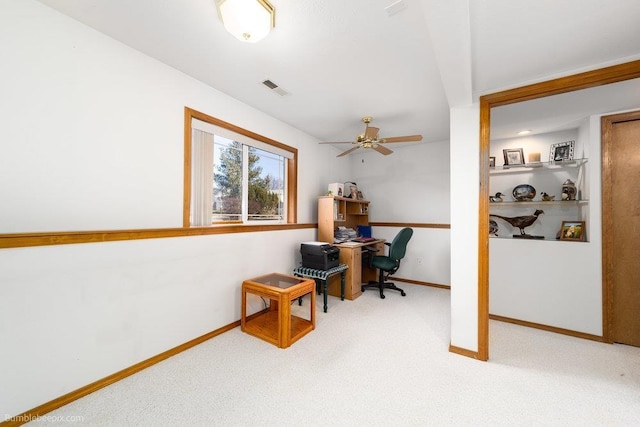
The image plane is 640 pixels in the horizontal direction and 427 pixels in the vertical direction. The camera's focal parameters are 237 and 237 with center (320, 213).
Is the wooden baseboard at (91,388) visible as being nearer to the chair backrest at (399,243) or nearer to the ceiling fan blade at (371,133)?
the chair backrest at (399,243)

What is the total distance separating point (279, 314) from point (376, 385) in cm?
96

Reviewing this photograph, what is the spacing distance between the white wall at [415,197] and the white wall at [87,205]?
3.32 metres

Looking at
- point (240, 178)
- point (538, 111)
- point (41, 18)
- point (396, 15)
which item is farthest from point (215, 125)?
point (538, 111)

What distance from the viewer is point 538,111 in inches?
98.1

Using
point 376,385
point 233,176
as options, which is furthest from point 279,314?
point 233,176

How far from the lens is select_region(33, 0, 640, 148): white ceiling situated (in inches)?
54.3

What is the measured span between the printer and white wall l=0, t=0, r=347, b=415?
1216 mm

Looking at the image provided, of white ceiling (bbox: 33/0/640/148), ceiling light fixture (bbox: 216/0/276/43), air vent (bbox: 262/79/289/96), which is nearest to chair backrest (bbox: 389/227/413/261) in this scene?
white ceiling (bbox: 33/0/640/148)

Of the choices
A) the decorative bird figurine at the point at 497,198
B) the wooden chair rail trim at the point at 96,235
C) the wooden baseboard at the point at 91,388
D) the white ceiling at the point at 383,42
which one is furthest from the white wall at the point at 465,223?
the wooden baseboard at the point at 91,388

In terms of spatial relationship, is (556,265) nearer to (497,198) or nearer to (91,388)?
(497,198)

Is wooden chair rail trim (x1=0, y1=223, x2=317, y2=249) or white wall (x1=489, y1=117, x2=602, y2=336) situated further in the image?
white wall (x1=489, y1=117, x2=602, y2=336)

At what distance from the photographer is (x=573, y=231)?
2.61 meters

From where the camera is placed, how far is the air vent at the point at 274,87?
231cm

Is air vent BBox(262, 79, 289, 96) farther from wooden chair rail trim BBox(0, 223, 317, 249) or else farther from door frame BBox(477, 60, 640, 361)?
door frame BBox(477, 60, 640, 361)
